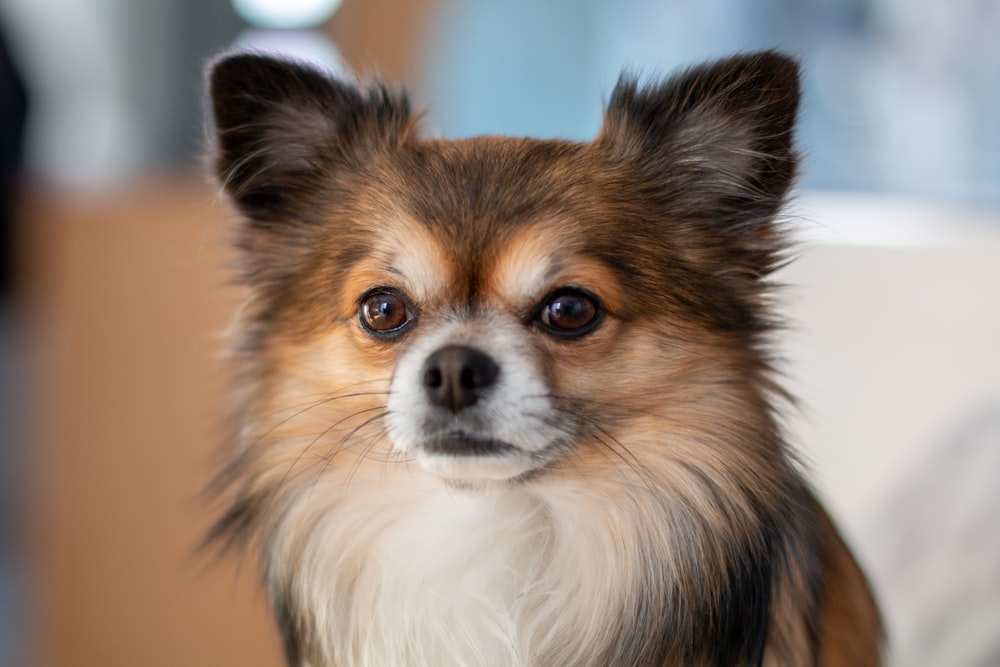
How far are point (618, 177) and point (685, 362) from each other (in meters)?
0.32

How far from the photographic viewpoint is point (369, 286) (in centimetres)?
154

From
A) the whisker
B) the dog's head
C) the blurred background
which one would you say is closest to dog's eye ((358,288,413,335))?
the dog's head

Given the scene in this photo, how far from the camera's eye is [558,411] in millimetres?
1413

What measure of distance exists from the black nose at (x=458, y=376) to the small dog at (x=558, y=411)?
2 cm

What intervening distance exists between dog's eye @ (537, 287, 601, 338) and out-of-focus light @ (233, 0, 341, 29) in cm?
293

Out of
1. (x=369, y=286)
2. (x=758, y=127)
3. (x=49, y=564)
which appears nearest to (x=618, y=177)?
(x=758, y=127)

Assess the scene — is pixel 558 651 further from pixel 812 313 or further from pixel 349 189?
pixel 812 313

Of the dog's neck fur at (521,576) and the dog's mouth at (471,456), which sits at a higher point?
the dog's mouth at (471,456)

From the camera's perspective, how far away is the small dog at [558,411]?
1.46 m

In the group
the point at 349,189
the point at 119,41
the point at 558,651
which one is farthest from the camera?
the point at 119,41

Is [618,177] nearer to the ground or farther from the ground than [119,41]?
nearer to the ground

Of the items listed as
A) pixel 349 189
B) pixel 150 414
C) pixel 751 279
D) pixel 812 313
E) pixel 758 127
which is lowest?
pixel 150 414

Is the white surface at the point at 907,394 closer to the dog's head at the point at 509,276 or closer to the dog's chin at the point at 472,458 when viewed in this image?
the dog's head at the point at 509,276

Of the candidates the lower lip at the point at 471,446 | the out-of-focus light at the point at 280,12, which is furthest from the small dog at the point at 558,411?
the out-of-focus light at the point at 280,12
